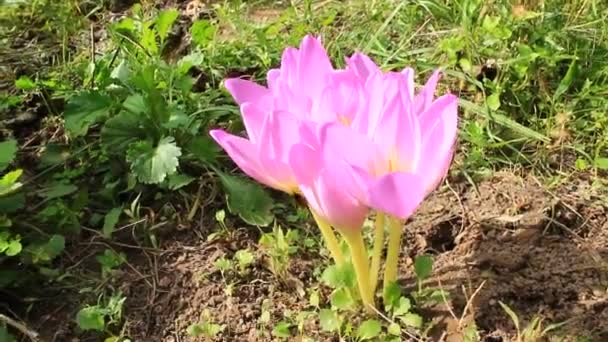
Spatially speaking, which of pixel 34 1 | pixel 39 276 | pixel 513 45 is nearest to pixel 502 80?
pixel 513 45

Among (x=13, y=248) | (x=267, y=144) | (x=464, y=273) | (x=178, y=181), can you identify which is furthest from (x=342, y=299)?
(x=13, y=248)

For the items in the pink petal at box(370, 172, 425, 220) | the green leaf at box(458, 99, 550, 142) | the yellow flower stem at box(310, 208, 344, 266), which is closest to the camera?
the pink petal at box(370, 172, 425, 220)

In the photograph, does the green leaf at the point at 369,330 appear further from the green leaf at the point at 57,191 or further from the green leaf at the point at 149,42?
the green leaf at the point at 149,42

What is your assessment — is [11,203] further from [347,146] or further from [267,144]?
[347,146]

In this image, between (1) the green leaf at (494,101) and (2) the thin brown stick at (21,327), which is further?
(1) the green leaf at (494,101)

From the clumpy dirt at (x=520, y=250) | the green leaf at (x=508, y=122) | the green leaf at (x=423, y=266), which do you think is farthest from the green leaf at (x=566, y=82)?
the green leaf at (x=423, y=266)

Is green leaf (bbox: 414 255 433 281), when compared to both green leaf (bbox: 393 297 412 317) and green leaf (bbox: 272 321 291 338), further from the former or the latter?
green leaf (bbox: 272 321 291 338)

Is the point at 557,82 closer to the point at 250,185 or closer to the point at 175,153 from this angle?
the point at 250,185

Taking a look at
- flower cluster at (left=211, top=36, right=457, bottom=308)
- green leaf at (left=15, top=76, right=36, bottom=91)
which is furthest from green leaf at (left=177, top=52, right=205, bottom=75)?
flower cluster at (left=211, top=36, right=457, bottom=308)

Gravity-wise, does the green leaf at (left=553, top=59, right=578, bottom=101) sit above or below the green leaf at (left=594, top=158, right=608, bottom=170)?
above
